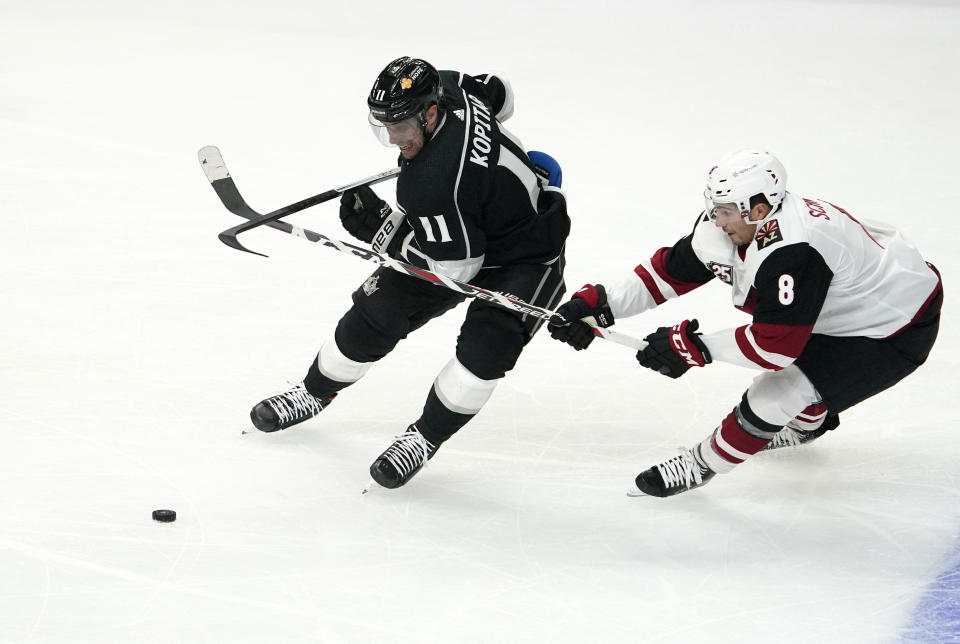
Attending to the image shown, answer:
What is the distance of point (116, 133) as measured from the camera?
19.6ft

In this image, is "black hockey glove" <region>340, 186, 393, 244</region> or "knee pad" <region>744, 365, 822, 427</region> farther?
"black hockey glove" <region>340, 186, 393, 244</region>

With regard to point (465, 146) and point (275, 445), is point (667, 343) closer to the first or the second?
point (465, 146)

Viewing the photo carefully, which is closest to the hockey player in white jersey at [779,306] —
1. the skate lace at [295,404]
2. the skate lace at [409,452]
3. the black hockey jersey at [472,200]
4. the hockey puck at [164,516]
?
the black hockey jersey at [472,200]

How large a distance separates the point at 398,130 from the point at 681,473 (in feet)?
3.95

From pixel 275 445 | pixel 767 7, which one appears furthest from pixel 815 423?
pixel 767 7

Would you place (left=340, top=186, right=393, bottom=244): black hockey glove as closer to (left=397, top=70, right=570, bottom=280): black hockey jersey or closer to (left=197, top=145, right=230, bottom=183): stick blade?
(left=397, top=70, right=570, bottom=280): black hockey jersey

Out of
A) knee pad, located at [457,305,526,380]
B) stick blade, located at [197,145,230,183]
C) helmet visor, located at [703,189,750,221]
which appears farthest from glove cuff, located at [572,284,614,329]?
stick blade, located at [197,145,230,183]

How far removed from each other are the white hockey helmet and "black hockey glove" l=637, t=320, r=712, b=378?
0.35 metres

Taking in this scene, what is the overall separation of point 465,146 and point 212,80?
469 centimetres

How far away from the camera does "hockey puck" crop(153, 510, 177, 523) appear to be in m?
2.81

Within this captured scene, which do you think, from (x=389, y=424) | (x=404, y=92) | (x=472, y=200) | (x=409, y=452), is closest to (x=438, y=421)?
(x=409, y=452)

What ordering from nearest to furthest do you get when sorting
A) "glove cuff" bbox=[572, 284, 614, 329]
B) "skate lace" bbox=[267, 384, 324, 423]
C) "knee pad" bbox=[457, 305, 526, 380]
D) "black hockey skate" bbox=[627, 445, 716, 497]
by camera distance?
"knee pad" bbox=[457, 305, 526, 380], "black hockey skate" bbox=[627, 445, 716, 497], "glove cuff" bbox=[572, 284, 614, 329], "skate lace" bbox=[267, 384, 324, 423]

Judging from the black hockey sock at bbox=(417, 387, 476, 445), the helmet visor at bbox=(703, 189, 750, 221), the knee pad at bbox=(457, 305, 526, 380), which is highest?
the helmet visor at bbox=(703, 189, 750, 221)

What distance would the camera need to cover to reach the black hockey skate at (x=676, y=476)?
3.04 metres
